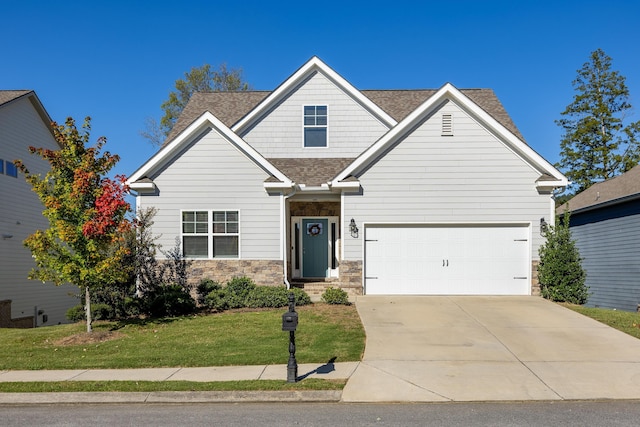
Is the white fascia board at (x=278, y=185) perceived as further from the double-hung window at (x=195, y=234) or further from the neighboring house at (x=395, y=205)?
the double-hung window at (x=195, y=234)

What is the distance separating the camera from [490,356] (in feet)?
30.2

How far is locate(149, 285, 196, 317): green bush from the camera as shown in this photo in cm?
1406

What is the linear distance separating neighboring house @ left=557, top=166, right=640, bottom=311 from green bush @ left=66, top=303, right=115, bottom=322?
14.9 m

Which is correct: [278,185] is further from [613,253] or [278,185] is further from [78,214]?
[613,253]

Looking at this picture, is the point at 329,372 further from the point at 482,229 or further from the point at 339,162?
the point at 339,162

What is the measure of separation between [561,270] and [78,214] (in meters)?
→ 13.2

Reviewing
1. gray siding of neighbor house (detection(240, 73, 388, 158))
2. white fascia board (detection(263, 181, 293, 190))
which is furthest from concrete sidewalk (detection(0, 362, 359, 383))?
gray siding of neighbor house (detection(240, 73, 388, 158))

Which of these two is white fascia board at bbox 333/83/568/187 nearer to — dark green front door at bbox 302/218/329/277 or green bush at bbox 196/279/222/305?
dark green front door at bbox 302/218/329/277

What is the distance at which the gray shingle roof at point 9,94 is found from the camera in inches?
768

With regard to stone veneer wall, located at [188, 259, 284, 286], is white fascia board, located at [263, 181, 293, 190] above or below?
above

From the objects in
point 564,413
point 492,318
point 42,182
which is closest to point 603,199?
point 492,318

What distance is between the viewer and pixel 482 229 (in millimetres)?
16031

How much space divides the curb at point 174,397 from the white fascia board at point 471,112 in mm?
9352

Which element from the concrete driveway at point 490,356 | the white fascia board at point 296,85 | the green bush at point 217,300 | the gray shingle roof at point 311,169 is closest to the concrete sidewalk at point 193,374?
the concrete driveway at point 490,356
